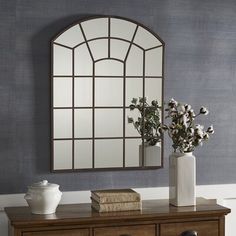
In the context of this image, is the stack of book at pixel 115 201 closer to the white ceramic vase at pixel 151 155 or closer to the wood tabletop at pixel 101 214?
the wood tabletop at pixel 101 214

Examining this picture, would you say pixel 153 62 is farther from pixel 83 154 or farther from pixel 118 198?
pixel 118 198

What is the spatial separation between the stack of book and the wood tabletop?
0.04 meters

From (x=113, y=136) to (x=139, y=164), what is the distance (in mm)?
251

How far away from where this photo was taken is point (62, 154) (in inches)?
156

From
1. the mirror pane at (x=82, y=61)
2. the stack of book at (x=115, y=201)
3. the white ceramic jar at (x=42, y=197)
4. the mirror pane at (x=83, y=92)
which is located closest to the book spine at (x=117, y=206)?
the stack of book at (x=115, y=201)

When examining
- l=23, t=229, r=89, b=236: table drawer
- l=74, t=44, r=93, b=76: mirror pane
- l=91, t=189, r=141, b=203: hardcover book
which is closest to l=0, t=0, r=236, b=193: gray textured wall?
l=74, t=44, r=93, b=76: mirror pane

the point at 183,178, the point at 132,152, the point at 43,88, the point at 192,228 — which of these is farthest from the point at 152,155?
the point at 43,88

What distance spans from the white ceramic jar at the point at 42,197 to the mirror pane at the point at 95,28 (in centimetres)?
95

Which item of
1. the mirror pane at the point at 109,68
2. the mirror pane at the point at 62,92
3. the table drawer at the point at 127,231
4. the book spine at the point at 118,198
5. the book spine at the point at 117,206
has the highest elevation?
the mirror pane at the point at 109,68

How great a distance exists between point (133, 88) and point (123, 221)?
881 mm

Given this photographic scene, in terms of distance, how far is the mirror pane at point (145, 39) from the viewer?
407 cm

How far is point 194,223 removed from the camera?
12.4 ft

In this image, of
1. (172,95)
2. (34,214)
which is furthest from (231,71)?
(34,214)

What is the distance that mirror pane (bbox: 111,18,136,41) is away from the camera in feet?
13.2
